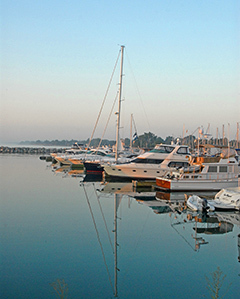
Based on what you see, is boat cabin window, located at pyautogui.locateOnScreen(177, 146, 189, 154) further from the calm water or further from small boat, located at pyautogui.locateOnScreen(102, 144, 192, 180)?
the calm water

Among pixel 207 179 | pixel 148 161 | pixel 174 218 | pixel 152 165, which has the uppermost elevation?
pixel 148 161

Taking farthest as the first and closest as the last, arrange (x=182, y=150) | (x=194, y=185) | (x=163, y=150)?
(x=163, y=150) → (x=182, y=150) → (x=194, y=185)

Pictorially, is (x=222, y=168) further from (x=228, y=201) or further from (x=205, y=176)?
(x=228, y=201)

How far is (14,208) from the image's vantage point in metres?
16.0

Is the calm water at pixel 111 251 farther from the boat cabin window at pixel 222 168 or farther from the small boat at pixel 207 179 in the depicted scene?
the boat cabin window at pixel 222 168

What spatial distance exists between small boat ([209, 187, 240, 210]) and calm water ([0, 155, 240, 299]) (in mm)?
819

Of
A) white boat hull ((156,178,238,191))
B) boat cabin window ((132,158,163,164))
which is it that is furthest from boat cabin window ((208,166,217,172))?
boat cabin window ((132,158,163,164))

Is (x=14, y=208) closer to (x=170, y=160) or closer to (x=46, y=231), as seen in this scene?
(x=46, y=231)

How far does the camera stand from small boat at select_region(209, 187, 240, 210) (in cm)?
1616

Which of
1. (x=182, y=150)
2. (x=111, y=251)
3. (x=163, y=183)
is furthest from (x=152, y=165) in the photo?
(x=111, y=251)

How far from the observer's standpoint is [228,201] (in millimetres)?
16734

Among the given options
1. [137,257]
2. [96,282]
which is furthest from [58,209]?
[96,282]

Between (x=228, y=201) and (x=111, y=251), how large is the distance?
8.96m

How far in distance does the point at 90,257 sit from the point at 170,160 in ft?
61.4
